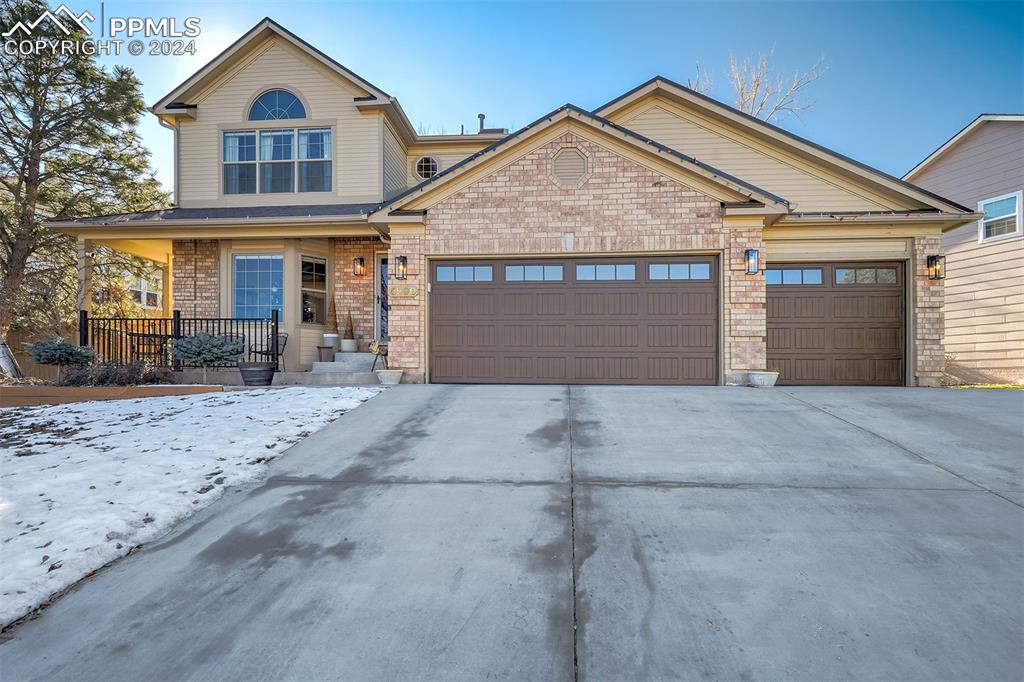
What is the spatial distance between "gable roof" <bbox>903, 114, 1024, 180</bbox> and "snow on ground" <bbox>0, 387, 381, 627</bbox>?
611 inches

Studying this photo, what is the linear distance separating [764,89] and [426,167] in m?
12.3

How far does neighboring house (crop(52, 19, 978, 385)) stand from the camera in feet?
28.8

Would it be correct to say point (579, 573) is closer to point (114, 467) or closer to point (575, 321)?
point (114, 467)

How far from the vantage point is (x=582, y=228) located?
349 inches

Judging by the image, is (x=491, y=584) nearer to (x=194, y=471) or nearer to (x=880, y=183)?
(x=194, y=471)

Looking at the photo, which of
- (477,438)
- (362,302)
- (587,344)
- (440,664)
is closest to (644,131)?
(587,344)

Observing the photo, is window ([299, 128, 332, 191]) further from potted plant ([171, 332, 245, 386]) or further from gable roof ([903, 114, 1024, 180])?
gable roof ([903, 114, 1024, 180])

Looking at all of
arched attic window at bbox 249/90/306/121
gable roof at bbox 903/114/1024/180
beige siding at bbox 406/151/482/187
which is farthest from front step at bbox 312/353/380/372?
gable roof at bbox 903/114/1024/180

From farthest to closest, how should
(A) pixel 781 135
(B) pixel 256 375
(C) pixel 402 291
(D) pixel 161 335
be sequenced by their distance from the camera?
1. (A) pixel 781 135
2. (D) pixel 161 335
3. (B) pixel 256 375
4. (C) pixel 402 291

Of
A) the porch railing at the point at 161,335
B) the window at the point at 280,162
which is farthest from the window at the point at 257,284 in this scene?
the window at the point at 280,162

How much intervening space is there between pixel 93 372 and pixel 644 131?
1184 centimetres

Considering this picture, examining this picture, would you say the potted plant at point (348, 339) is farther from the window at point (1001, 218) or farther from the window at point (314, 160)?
the window at point (1001, 218)

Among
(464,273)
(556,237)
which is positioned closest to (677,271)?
(556,237)

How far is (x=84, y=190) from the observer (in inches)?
557
